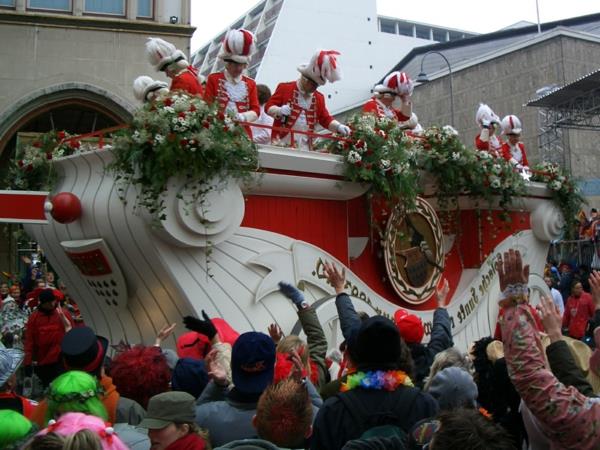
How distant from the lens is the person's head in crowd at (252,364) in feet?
10.0

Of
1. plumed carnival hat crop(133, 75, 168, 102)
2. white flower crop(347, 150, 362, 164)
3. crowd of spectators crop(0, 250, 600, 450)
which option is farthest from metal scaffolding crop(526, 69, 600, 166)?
crowd of spectators crop(0, 250, 600, 450)

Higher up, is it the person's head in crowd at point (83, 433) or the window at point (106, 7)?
the window at point (106, 7)

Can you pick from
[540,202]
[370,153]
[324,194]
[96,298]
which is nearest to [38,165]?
[96,298]

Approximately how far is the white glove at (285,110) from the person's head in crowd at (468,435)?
248 inches

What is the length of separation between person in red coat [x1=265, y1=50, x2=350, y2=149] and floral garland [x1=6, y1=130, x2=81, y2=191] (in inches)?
87.1

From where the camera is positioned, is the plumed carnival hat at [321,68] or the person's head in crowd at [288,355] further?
the plumed carnival hat at [321,68]

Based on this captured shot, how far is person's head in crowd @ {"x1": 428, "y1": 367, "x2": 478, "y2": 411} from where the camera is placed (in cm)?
308

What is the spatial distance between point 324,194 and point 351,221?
30.1 inches

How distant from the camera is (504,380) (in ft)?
11.1

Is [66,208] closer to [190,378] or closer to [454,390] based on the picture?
[190,378]

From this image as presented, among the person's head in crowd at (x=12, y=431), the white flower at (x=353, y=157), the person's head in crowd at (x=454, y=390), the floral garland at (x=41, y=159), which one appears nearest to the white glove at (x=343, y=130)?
the white flower at (x=353, y=157)

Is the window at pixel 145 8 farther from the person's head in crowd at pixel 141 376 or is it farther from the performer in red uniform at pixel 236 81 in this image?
the person's head in crowd at pixel 141 376

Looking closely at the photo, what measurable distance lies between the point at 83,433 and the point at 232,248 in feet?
16.2

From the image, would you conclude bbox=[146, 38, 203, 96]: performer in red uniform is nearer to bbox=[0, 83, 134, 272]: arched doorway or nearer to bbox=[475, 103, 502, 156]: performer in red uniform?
bbox=[475, 103, 502, 156]: performer in red uniform
